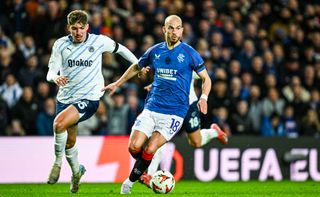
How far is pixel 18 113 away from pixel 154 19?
13.2 feet

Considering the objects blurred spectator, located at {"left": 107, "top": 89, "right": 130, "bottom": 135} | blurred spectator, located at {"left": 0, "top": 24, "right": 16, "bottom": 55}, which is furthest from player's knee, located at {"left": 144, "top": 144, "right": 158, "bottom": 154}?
blurred spectator, located at {"left": 0, "top": 24, "right": 16, "bottom": 55}

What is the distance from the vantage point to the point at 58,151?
443 inches

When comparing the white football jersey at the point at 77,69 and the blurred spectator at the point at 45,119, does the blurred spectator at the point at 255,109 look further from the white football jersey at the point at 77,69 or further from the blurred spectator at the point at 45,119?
the white football jersey at the point at 77,69

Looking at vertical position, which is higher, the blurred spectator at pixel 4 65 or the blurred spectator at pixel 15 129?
the blurred spectator at pixel 4 65

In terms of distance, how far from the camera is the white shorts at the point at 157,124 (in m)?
10.9

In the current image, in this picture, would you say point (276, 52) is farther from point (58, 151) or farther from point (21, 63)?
point (58, 151)

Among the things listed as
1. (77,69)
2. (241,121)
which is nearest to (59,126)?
(77,69)

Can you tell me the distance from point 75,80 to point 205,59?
672cm

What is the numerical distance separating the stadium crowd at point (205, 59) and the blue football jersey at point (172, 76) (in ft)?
16.8

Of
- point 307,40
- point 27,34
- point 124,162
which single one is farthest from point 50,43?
point 307,40

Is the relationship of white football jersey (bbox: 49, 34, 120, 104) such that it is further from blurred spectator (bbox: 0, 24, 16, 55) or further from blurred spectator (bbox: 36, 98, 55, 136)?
blurred spectator (bbox: 0, 24, 16, 55)

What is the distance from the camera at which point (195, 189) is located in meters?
12.9

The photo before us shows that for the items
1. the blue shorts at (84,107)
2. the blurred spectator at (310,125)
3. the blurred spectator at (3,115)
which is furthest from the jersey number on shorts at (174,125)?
the blurred spectator at (310,125)

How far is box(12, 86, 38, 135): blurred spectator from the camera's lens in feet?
51.8
